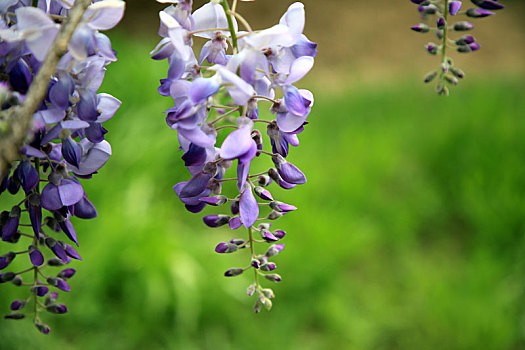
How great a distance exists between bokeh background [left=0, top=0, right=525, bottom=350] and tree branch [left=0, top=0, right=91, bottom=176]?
4.53 ft

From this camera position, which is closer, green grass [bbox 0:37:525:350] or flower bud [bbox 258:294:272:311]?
flower bud [bbox 258:294:272:311]

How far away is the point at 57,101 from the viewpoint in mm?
340

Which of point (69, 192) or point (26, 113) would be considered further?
point (69, 192)

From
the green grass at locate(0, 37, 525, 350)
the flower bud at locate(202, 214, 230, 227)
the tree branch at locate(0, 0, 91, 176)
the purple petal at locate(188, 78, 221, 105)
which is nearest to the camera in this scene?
the tree branch at locate(0, 0, 91, 176)

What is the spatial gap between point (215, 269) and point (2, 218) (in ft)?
4.37

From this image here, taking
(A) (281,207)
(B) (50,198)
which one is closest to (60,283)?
(B) (50,198)

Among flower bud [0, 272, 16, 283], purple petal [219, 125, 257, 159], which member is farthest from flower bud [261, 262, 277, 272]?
flower bud [0, 272, 16, 283]

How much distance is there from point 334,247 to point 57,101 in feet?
5.38

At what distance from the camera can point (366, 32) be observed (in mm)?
4938

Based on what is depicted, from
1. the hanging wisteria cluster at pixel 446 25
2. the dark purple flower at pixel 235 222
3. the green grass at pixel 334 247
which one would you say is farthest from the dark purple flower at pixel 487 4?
the green grass at pixel 334 247

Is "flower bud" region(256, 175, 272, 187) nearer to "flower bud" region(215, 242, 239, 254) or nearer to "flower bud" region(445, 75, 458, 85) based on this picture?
"flower bud" region(215, 242, 239, 254)

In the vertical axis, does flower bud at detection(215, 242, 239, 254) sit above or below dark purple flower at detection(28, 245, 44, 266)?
above

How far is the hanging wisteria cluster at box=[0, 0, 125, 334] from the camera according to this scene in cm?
31

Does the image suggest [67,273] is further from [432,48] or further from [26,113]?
[432,48]
